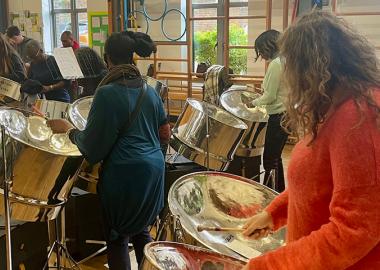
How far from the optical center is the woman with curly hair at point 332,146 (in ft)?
2.24

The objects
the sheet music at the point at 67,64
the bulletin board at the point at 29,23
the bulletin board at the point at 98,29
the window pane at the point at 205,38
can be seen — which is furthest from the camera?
the bulletin board at the point at 29,23

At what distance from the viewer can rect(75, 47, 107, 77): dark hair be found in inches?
123

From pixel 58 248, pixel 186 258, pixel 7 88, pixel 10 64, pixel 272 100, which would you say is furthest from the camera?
pixel 10 64

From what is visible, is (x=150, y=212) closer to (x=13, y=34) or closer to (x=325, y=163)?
(x=325, y=163)

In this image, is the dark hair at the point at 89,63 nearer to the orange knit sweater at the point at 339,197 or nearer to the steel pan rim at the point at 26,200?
the steel pan rim at the point at 26,200

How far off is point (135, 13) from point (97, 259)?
3.43m

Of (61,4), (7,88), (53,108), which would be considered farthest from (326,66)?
(61,4)

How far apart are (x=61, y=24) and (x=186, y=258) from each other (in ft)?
18.8

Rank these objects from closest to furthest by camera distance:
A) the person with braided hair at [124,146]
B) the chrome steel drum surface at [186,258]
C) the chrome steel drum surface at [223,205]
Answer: the chrome steel drum surface at [186,258] → the chrome steel drum surface at [223,205] → the person with braided hair at [124,146]

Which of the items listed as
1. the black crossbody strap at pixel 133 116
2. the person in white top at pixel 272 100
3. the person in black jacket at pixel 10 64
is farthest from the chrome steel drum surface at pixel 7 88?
the black crossbody strap at pixel 133 116

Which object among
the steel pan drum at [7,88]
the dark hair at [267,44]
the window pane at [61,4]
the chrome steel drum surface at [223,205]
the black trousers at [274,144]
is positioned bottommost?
the black trousers at [274,144]

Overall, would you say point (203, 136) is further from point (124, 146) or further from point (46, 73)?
point (46, 73)

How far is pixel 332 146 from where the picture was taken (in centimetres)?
72

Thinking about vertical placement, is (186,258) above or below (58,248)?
above
